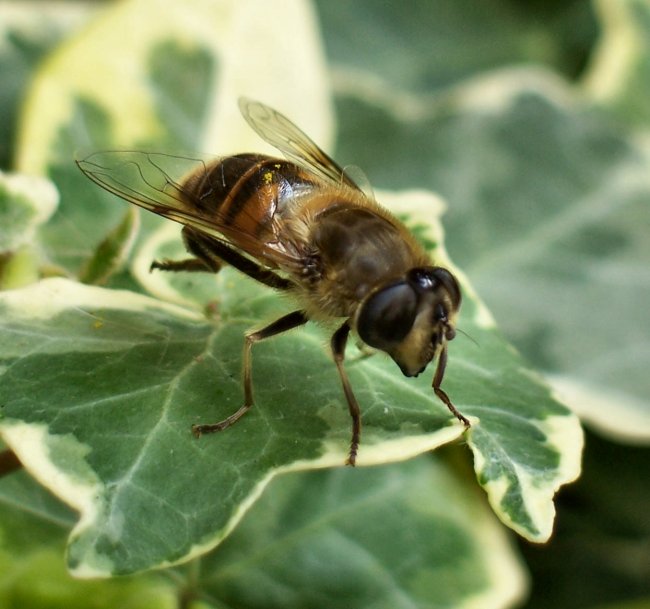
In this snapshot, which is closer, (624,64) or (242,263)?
(242,263)

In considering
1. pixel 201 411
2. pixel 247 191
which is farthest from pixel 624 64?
pixel 201 411

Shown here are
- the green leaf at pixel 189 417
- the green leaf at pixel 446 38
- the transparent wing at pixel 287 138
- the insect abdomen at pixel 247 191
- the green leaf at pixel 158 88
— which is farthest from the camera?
the green leaf at pixel 446 38

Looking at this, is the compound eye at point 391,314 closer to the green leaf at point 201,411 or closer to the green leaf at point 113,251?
the green leaf at point 201,411

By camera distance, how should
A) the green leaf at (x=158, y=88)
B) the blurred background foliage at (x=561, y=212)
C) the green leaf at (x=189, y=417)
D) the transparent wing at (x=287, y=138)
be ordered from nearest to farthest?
1. the green leaf at (x=189, y=417)
2. the transparent wing at (x=287, y=138)
3. the green leaf at (x=158, y=88)
4. the blurred background foliage at (x=561, y=212)

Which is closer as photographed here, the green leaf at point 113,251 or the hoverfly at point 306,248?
the hoverfly at point 306,248

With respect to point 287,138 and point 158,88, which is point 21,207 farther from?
point 158,88

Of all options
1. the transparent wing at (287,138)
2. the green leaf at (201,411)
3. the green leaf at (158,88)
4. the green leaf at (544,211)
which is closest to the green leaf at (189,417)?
the green leaf at (201,411)

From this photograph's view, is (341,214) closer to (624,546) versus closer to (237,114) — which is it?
(237,114)
